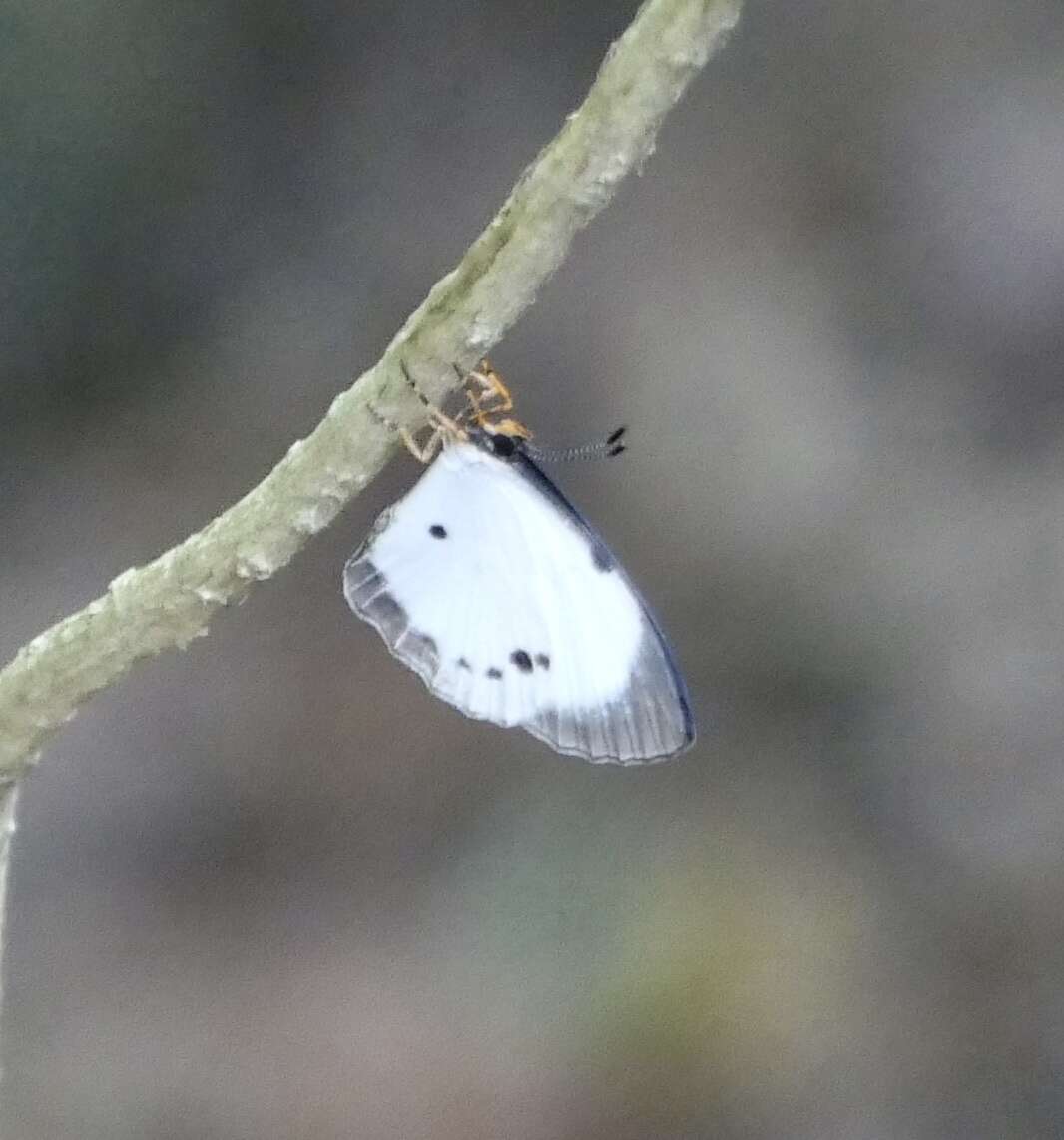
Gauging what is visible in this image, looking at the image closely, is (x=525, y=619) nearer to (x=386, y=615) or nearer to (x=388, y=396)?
(x=386, y=615)

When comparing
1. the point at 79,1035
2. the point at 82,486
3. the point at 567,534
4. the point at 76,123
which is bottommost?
the point at 567,534

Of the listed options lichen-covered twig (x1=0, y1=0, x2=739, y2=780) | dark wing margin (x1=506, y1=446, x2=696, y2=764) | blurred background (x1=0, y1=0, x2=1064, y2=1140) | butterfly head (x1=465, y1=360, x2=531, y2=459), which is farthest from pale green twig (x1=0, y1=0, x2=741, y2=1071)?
blurred background (x1=0, y1=0, x2=1064, y2=1140)

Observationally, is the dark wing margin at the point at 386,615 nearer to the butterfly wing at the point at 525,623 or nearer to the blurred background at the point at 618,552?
the butterfly wing at the point at 525,623

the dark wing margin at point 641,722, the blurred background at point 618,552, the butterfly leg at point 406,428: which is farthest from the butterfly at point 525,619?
the blurred background at point 618,552

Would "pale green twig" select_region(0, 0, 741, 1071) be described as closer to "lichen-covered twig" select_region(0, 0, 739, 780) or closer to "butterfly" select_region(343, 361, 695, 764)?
"lichen-covered twig" select_region(0, 0, 739, 780)

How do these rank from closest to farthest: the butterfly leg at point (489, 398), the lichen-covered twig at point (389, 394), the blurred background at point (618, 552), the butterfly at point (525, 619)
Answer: the lichen-covered twig at point (389, 394)
the butterfly leg at point (489, 398)
the butterfly at point (525, 619)
the blurred background at point (618, 552)

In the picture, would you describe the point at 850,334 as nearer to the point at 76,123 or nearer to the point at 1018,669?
the point at 1018,669

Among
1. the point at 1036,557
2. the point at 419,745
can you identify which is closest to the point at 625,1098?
the point at 419,745
